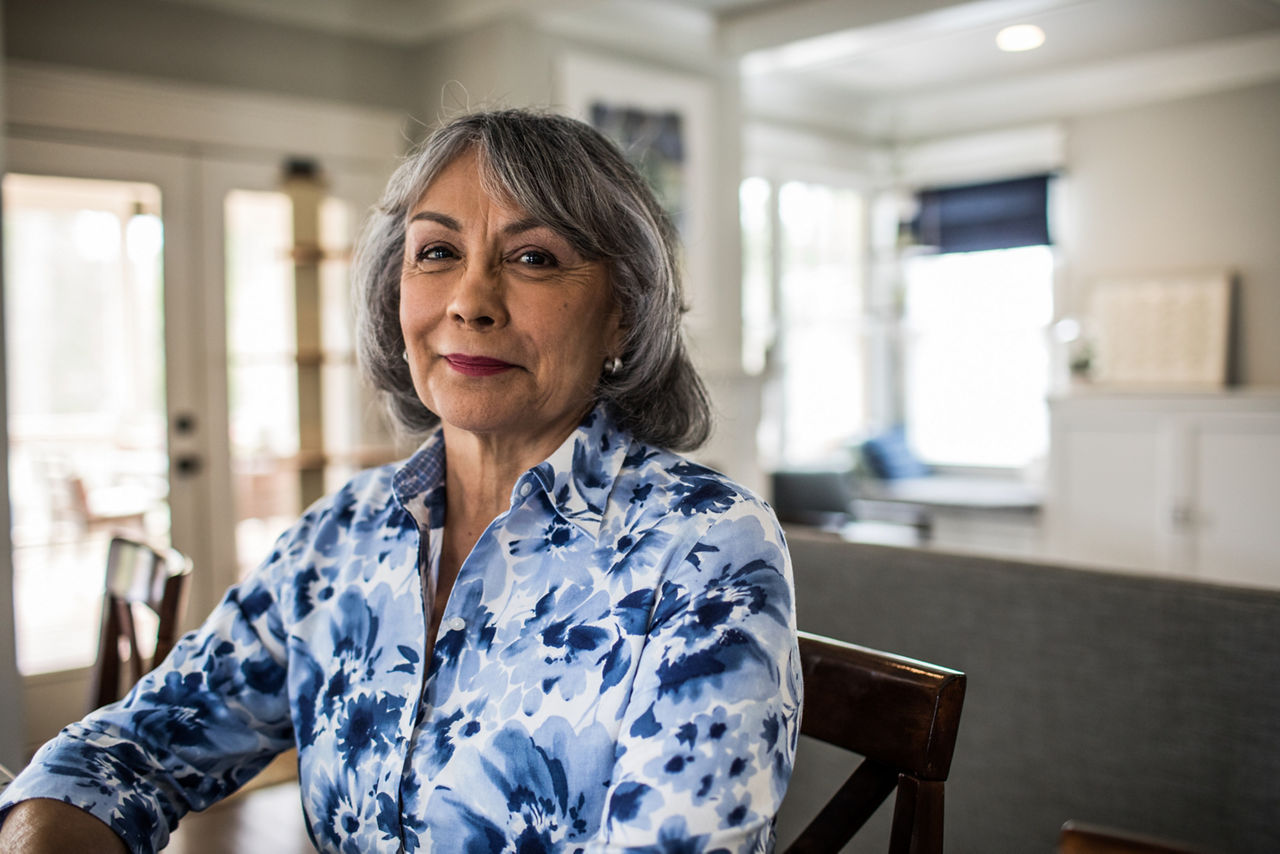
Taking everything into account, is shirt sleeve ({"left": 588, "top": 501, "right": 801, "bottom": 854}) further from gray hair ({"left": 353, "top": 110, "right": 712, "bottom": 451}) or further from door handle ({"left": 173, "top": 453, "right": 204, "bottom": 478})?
door handle ({"left": 173, "top": 453, "right": 204, "bottom": 478})

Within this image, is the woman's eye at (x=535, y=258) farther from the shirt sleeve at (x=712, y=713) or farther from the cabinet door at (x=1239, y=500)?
the cabinet door at (x=1239, y=500)

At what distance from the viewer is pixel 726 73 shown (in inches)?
186

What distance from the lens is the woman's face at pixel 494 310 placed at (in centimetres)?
108

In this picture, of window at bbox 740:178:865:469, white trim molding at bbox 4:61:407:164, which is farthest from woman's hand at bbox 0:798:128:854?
window at bbox 740:178:865:469

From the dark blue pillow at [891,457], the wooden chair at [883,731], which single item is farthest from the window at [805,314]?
the wooden chair at [883,731]

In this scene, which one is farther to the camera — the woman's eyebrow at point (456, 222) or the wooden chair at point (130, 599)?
the wooden chair at point (130, 599)

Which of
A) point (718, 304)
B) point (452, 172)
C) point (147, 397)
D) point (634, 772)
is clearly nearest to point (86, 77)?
point (147, 397)

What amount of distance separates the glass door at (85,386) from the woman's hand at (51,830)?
2662 millimetres

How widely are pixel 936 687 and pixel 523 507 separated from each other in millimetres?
440

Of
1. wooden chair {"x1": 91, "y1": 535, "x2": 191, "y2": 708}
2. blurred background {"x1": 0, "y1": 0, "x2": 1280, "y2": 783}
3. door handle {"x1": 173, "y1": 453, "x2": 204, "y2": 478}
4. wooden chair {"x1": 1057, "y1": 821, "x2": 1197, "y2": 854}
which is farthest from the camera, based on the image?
door handle {"x1": 173, "y1": 453, "x2": 204, "y2": 478}

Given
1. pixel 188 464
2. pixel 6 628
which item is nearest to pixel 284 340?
pixel 188 464

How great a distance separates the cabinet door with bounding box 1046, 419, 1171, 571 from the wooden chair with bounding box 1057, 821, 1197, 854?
472 cm

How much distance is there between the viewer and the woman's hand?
0.94 meters

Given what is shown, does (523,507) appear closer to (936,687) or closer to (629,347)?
(629,347)
